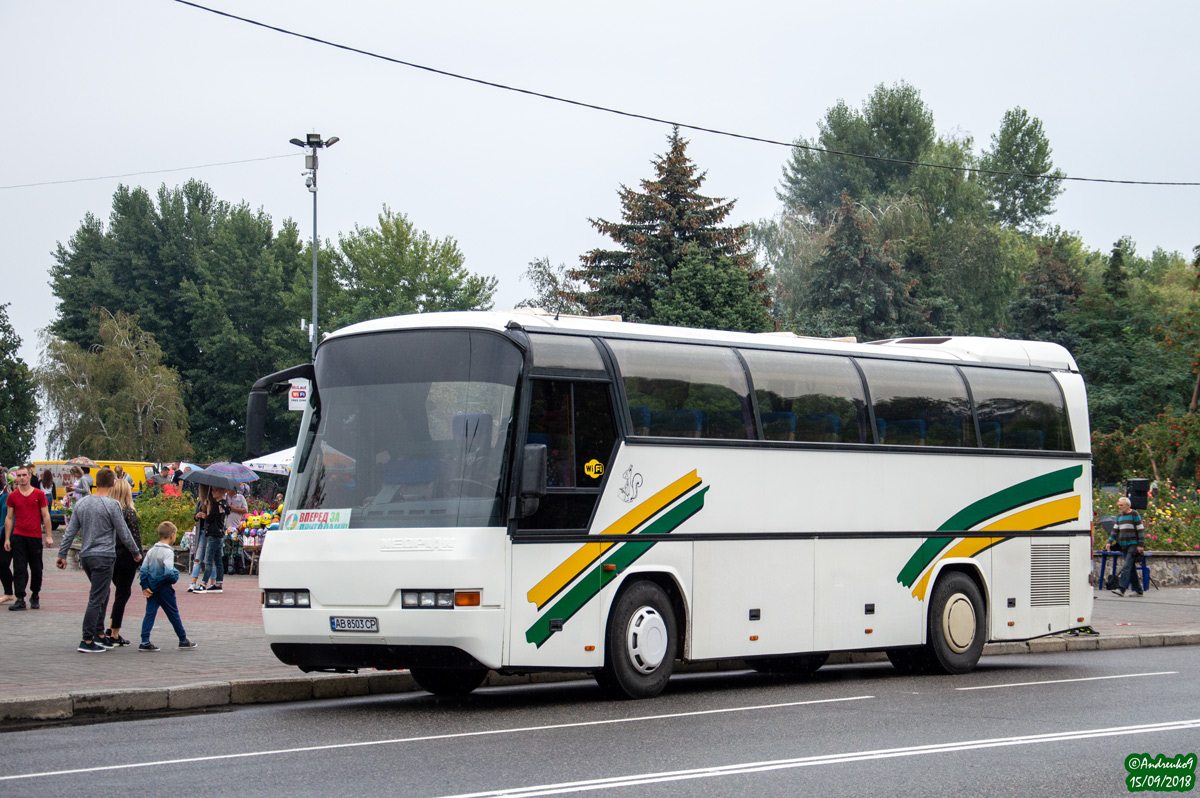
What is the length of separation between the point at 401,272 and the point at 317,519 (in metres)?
67.3

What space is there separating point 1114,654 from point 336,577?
11433 millimetres

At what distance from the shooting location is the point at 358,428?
1229 centimetres

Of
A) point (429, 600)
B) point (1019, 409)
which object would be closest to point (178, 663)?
point (429, 600)

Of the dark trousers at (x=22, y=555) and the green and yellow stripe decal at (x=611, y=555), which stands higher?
the green and yellow stripe decal at (x=611, y=555)

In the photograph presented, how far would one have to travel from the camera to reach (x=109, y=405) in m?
71.4

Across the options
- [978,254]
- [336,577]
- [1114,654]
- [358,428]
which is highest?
[978,254]

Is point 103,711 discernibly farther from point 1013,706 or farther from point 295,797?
point 1013,706

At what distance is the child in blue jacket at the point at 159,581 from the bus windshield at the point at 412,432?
312 cm

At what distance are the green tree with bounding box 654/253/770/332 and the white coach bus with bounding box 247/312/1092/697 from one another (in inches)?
1402

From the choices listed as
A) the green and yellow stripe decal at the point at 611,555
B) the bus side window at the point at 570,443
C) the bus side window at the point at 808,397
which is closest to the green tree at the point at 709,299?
the bus side window at the point at 808,397

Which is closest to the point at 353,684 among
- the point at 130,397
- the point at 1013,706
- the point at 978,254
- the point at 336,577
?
the point at 336,577

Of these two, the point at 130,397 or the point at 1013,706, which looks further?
the point at 130,397

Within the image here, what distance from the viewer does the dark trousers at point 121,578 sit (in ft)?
50.4

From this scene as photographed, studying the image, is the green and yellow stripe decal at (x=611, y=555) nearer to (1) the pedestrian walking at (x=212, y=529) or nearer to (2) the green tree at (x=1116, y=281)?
(1) the pedestrian walking at (x=212, y=529)
